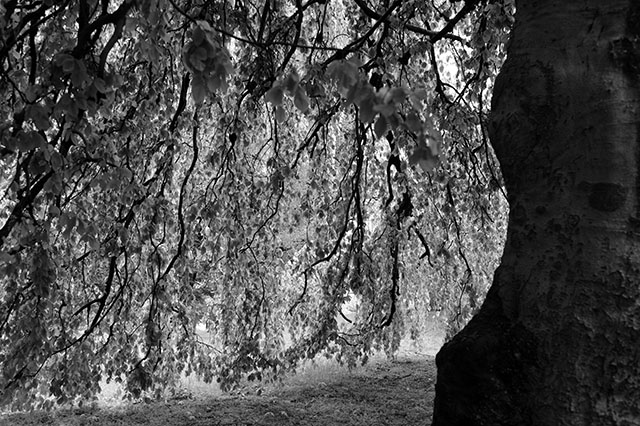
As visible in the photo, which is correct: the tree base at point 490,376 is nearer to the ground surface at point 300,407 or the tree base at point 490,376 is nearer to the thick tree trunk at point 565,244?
the thick tree trunk at point 565,244

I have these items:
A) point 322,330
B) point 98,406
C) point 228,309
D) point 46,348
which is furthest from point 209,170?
point 98,406

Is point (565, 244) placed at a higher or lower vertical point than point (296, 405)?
higher

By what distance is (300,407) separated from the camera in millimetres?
5523

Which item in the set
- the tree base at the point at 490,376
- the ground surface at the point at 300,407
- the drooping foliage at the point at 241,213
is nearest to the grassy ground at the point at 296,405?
the ground surface at the point at 300,407

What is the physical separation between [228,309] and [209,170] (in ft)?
3.97

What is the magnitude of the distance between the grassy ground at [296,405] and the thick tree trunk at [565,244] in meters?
3.75

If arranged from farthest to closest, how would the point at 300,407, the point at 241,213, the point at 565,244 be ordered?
the point at 300,407 < the point at 241,213 < the point at 565,244

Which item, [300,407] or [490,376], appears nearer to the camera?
[490,376]

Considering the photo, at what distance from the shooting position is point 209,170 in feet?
17.1

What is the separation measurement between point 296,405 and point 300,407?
0.22 ft

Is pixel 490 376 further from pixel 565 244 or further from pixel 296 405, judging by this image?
pixel 296 405

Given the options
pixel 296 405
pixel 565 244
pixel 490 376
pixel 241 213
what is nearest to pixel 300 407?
pixel 296 405

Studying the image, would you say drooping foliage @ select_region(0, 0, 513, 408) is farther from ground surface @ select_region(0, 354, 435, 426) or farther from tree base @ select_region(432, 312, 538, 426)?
tree base @ select_region(432, 312, 538, 426)

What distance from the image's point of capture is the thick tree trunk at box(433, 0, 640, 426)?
1263 mm
